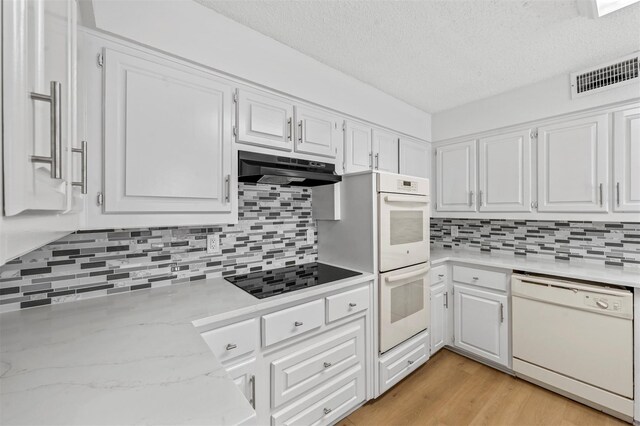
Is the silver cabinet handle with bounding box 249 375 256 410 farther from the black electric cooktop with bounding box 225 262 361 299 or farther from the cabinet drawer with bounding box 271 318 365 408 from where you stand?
the black electric cooktop with bounding box 225 262 361 299

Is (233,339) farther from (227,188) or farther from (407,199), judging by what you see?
(407,199)

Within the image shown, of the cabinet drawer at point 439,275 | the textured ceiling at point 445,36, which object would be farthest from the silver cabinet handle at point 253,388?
the textured ceiling at point 445,36

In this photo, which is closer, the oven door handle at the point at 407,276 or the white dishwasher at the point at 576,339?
the white dishwasher at the point at 576,339

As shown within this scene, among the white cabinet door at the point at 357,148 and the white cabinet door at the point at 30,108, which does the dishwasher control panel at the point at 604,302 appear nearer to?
the white cabinet door at the point at 357,148

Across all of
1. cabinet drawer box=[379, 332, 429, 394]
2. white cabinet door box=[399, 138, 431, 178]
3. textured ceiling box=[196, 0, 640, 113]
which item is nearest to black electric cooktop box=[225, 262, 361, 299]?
cabinet drawer box=[379, 332, 429, 394]

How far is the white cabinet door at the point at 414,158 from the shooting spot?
2746 mm

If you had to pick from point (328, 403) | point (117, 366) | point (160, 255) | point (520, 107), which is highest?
point (520, 107)

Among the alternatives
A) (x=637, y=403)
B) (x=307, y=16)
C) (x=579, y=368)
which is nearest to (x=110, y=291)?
(x=307, y=16)

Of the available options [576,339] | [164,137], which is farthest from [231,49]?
[576,339]

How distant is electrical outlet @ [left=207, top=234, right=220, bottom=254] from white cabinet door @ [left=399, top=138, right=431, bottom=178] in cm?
186

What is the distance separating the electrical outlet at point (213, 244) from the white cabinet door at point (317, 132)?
Result: 32.1 inches

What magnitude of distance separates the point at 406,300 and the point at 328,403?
923 mm

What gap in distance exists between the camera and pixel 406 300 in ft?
6.98

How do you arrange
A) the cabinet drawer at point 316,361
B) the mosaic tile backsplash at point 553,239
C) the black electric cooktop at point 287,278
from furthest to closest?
1. the mosaic tile backsplash at point 553,239
2. the black electric cooktop at point 287,278
3. the cabinet drawer at point 316,361
